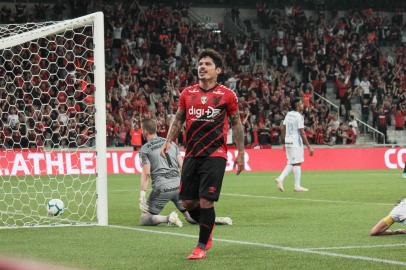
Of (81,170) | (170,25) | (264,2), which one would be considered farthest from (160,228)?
(264,2)

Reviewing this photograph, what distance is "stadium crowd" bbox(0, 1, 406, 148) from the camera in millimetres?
33188

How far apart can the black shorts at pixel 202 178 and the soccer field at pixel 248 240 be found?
1.99ft

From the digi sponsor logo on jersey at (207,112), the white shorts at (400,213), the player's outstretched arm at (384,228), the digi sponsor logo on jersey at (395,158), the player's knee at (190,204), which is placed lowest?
the digi sponsor logo on jersey at (395,158)

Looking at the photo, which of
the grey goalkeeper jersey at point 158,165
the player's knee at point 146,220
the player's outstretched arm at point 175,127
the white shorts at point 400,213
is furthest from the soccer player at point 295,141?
the player's outstretched arm at point 175,127

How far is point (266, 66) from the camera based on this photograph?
40000 millimetres

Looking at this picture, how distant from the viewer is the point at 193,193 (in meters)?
8.19

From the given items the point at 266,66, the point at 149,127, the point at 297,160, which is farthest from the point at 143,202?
the point at 266,66

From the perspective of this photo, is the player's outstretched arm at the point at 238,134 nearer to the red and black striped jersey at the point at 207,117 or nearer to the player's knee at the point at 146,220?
the red and black striped jersey at the point at 207,117

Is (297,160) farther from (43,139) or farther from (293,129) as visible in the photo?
(43,139)

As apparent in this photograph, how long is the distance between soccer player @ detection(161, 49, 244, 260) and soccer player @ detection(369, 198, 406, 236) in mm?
2239

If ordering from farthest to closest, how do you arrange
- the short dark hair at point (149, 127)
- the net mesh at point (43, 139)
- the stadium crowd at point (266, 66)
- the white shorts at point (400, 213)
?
1. the stadium crowd at point (266, 66)
2. the net mesh at point (43, 139)
3. the short dark hair at point (149, 127)
4. the white shorts at point (400, 213)

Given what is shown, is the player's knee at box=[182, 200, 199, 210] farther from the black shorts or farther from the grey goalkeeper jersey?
the grey goalkeeper jersey

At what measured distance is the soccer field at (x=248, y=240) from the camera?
762cm

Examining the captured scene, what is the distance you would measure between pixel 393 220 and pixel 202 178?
2.61m
